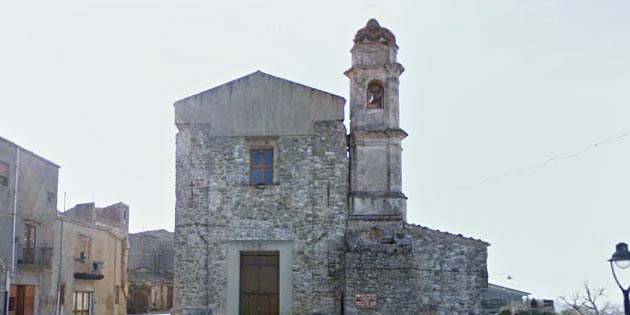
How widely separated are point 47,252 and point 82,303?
5383 millimetres

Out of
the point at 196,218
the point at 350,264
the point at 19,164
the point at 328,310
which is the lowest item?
the point at 328,310

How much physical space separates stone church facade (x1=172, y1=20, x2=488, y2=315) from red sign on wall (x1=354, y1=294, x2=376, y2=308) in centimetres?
47

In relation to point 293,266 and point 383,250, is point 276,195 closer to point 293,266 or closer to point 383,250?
point 293,266

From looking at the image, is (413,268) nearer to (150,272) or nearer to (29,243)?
(29,243)

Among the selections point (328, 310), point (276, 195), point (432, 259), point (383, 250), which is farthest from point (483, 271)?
point (276, 195)

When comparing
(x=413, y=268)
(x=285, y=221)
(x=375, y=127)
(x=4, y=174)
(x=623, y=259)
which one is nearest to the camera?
(x=623, y=259)

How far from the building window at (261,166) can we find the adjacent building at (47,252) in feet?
37.6

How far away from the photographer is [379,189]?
24.7 m

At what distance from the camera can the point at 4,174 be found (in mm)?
30031

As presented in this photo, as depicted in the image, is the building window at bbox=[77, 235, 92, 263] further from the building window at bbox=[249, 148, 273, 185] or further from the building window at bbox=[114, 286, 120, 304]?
the building window at bbox=[249, 148, 273, 185]

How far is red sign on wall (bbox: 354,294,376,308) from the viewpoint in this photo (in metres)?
22.7

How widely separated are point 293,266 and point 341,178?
129 inches

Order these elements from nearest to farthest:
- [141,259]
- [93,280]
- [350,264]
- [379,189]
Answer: [350,264] → [379,189] → [93,280] → [141,259]

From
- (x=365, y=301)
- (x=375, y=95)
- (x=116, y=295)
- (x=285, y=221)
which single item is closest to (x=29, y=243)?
(x=116, y=295)
